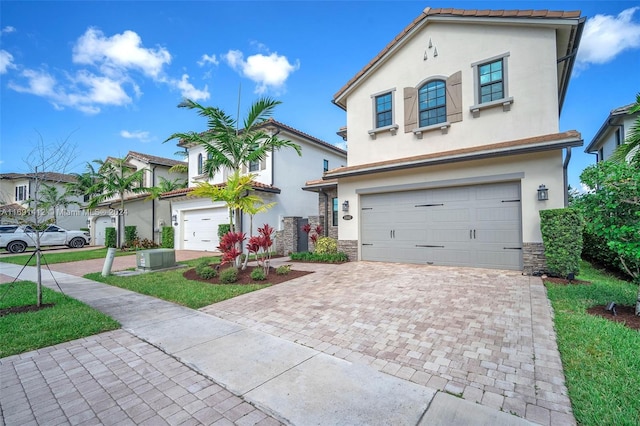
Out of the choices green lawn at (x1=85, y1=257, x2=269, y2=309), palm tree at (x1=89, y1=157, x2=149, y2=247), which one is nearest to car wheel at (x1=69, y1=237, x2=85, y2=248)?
palm tree at (x1=89, y1=157, x2=149, y2=247)

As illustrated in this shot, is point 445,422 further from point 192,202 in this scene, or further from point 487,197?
point 192,202

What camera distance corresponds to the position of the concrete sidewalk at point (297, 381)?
240cm

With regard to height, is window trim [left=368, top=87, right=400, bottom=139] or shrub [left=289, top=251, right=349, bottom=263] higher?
window trim [left=368, top=87, right=400, bottom=139]

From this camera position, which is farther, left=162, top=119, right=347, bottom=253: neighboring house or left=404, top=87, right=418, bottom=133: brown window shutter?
left=162, top=119, right=347, bottom=253: neighboring house

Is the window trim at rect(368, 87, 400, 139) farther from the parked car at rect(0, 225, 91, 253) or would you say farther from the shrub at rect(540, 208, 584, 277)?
the parked car at rect(0, 225, 91, 253)

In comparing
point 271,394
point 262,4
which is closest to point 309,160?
point 262,4

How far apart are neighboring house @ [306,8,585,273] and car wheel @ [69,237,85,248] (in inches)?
871

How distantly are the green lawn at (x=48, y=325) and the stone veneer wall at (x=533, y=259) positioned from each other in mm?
9653

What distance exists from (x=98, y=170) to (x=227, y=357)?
80.4 feet

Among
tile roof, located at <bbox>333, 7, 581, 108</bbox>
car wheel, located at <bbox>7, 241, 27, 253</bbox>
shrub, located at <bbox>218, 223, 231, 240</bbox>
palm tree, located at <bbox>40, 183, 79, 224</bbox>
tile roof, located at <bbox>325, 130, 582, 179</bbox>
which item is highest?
tile roof, located at <bbox>333, 7, 581, 108</bbox>

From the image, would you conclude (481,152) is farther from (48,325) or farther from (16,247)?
(16,247)

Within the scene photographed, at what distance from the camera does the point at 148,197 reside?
66.1 ft

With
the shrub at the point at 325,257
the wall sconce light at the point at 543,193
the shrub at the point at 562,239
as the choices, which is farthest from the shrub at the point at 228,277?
the wall sconce light at the point at 543,193

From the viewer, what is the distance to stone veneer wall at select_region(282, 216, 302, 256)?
45.6 feet
